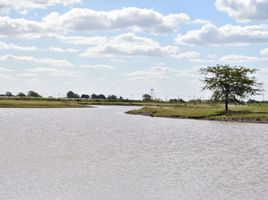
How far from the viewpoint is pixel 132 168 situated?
37281 mm

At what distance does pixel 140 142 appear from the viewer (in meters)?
58.7

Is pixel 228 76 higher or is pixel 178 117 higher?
pixel 228 76

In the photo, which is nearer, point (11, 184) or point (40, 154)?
point (11, 184)

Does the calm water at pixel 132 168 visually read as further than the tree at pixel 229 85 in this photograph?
No

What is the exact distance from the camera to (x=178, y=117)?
114062 millimetres

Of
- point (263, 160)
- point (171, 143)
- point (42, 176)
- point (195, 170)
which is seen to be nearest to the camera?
point (42, 176)

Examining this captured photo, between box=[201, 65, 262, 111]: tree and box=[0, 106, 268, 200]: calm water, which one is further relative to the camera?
box=[201, 65, 262, 111]: tree

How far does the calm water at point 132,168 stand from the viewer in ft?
91.6

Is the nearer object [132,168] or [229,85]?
[132,168]

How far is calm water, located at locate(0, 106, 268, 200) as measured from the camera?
1099 inches

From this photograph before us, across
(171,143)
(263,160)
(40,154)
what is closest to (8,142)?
(40,154)

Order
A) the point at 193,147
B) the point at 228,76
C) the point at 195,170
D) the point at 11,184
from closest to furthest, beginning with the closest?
the point at 11,184
the point at 195,170
the point at 193,147
the point at 228,76

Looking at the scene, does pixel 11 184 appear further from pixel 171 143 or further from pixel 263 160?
pixel 171 143

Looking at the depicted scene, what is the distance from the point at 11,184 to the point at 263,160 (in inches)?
801
